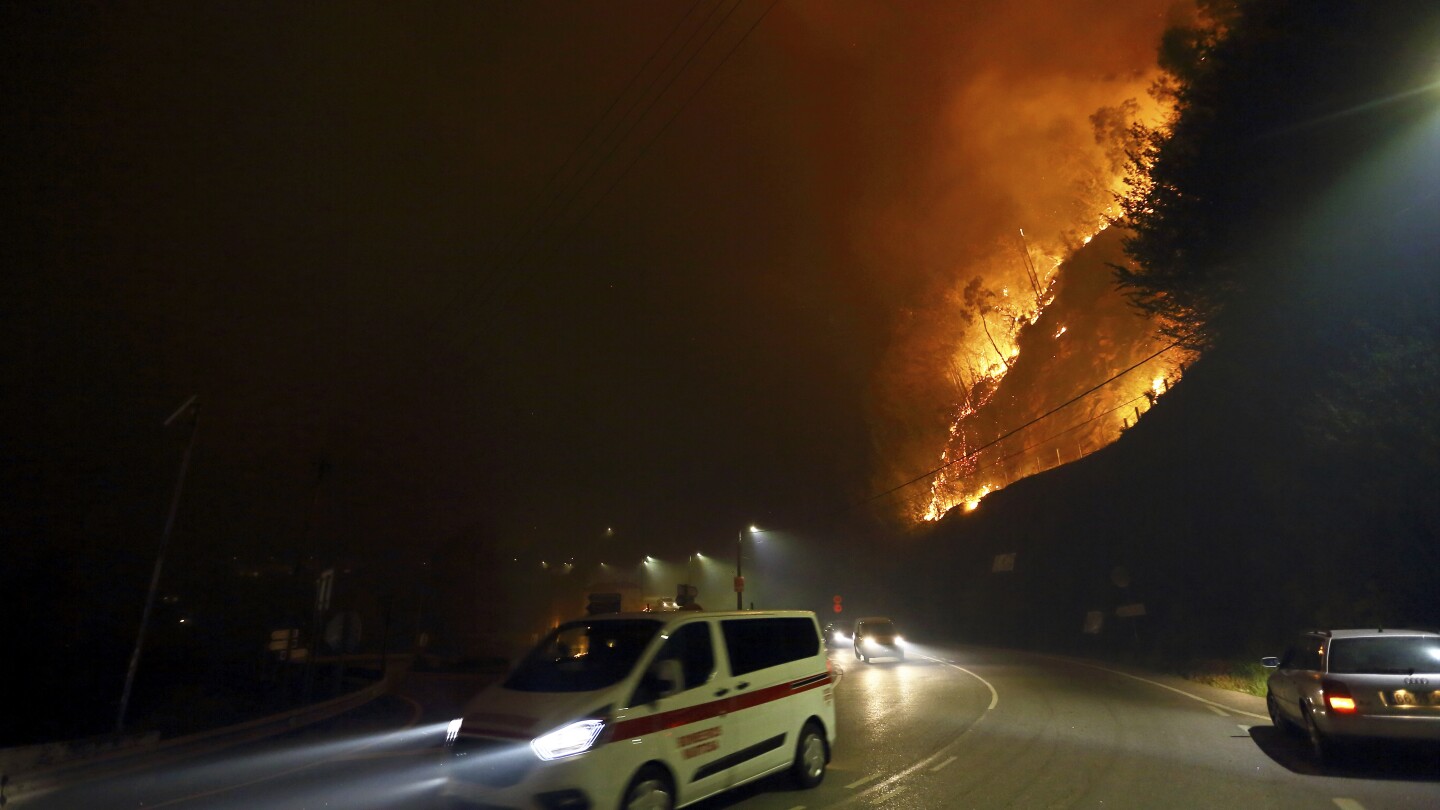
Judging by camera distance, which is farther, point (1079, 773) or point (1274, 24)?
point (1274, 24)

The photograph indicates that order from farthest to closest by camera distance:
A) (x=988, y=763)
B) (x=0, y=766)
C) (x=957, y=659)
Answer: (x=957, y=659) < (x=0, y=766) < (x=988, y=763)

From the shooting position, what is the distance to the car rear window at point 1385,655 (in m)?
9.23

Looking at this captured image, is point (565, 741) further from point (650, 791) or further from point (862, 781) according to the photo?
point (862, 781)

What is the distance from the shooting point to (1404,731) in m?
8.76

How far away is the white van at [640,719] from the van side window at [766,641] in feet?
0.06

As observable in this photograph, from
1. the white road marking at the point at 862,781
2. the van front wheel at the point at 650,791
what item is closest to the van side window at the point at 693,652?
the van front wheel at the point at 650,791

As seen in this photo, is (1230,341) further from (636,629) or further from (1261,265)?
(636,629)

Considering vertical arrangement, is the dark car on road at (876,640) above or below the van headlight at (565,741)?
above

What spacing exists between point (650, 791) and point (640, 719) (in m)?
0.57

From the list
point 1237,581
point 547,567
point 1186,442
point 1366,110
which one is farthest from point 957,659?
point 547,567

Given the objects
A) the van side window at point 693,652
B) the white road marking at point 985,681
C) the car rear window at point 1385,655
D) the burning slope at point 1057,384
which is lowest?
the white road marking at point 985,681

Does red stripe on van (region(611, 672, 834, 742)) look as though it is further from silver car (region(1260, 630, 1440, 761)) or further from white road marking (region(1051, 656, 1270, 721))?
white road marking (region(1051, 656, 1270, 721))

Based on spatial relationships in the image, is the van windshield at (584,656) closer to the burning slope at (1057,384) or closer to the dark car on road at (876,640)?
the dark car on road at (876,640)

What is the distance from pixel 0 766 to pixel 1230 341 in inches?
1005
